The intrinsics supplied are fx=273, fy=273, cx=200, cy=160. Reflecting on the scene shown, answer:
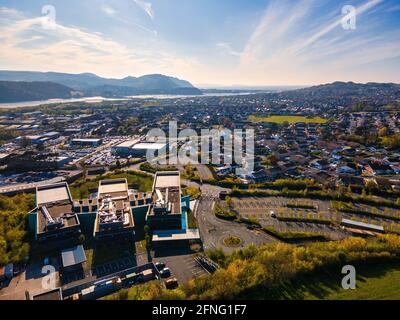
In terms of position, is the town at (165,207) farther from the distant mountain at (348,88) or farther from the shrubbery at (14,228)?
the distant mountain at (348,88)

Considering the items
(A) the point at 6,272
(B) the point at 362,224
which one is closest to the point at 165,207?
(A) the point at 6,272

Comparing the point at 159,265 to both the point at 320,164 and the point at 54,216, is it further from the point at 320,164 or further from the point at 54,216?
the point at 320,164

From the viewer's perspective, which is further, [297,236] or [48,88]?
[48,88]

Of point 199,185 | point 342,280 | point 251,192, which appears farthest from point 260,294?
point 199,185

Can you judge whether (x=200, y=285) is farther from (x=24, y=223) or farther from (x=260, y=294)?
(x=24, y=223)

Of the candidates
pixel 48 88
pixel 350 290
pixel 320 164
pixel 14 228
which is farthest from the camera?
pixel 48 88
